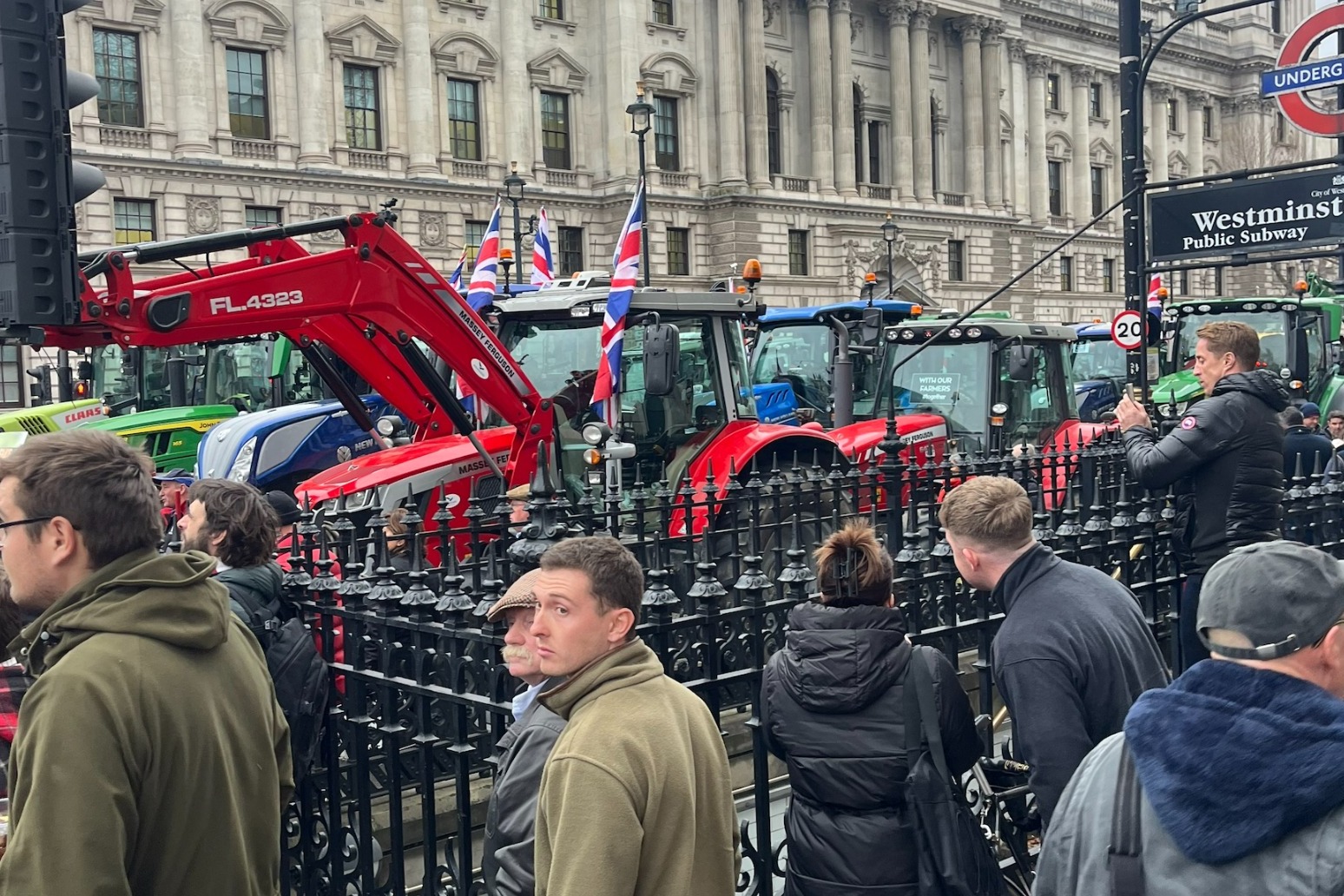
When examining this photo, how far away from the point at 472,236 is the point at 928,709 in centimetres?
4426

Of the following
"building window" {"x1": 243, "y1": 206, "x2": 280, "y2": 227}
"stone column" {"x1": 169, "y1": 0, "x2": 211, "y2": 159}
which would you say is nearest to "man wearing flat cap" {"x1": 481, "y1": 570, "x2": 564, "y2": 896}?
"stone column" {"x1": 169, "y1": 0, "x2": 211, "y2": 159}

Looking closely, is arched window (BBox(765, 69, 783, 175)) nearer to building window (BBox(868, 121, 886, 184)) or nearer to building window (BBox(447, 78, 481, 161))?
building window (BBox(868, 121, 886, 184))

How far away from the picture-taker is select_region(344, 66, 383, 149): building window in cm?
4409

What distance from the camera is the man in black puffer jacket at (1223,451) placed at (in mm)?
6008

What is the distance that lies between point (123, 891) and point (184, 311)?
22.2ft

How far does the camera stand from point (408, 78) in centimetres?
4491

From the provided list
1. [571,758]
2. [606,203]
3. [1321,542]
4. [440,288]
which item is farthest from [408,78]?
[571,758]

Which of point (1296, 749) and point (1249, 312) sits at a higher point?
point (1249, 312)

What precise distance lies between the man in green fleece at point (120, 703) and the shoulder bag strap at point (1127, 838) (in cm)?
176

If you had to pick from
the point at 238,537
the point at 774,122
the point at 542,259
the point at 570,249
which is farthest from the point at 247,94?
the point at 238,537

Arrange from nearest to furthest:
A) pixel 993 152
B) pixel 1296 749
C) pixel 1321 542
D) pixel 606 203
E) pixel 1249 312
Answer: pixel 1296 749
pixel 1321 542
pixel 1249 312
pixel 606 203
pixel 993 152

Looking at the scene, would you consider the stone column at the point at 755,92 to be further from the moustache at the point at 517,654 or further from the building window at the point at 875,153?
the moustache at the point at 517,654

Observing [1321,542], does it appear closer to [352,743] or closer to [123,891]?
[352,743]

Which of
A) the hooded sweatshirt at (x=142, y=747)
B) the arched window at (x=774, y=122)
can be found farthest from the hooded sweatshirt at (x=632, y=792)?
the arched window at (x=774, y=122)
